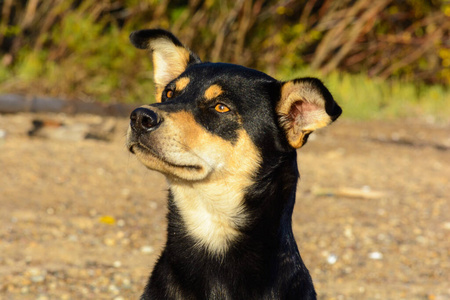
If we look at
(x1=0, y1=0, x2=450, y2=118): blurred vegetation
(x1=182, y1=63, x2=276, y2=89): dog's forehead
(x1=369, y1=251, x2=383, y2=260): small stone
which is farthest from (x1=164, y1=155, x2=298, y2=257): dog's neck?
(x1=0, y1=0, x2=450, y2=118): blurred vegetation

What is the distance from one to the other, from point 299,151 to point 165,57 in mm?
5357

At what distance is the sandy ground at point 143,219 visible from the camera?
16.3ft

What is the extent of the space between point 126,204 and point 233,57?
6593 millimetres

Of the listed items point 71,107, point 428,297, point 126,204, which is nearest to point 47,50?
point 71,107

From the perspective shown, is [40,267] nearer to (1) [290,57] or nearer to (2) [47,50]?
(2) [47,50]

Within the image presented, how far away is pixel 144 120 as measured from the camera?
3.28m

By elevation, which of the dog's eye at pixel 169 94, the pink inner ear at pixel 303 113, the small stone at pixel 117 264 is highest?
the pink inner ear at pixel 303 113

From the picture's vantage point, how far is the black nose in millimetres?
3248

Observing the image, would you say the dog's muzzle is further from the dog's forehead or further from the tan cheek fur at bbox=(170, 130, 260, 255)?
the dog's forehead

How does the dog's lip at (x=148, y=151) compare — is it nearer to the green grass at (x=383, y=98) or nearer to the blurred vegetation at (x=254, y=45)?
the blurred vegetation at (x=254, y=45)

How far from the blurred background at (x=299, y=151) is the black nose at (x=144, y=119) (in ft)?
5.83

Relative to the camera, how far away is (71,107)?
9719 millimetres

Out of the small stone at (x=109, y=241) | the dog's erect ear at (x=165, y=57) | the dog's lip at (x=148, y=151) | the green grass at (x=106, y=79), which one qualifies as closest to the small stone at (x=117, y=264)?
the small stone at (x=109, y=241)

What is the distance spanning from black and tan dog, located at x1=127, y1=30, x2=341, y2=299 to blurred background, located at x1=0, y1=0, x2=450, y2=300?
56.2 inches
